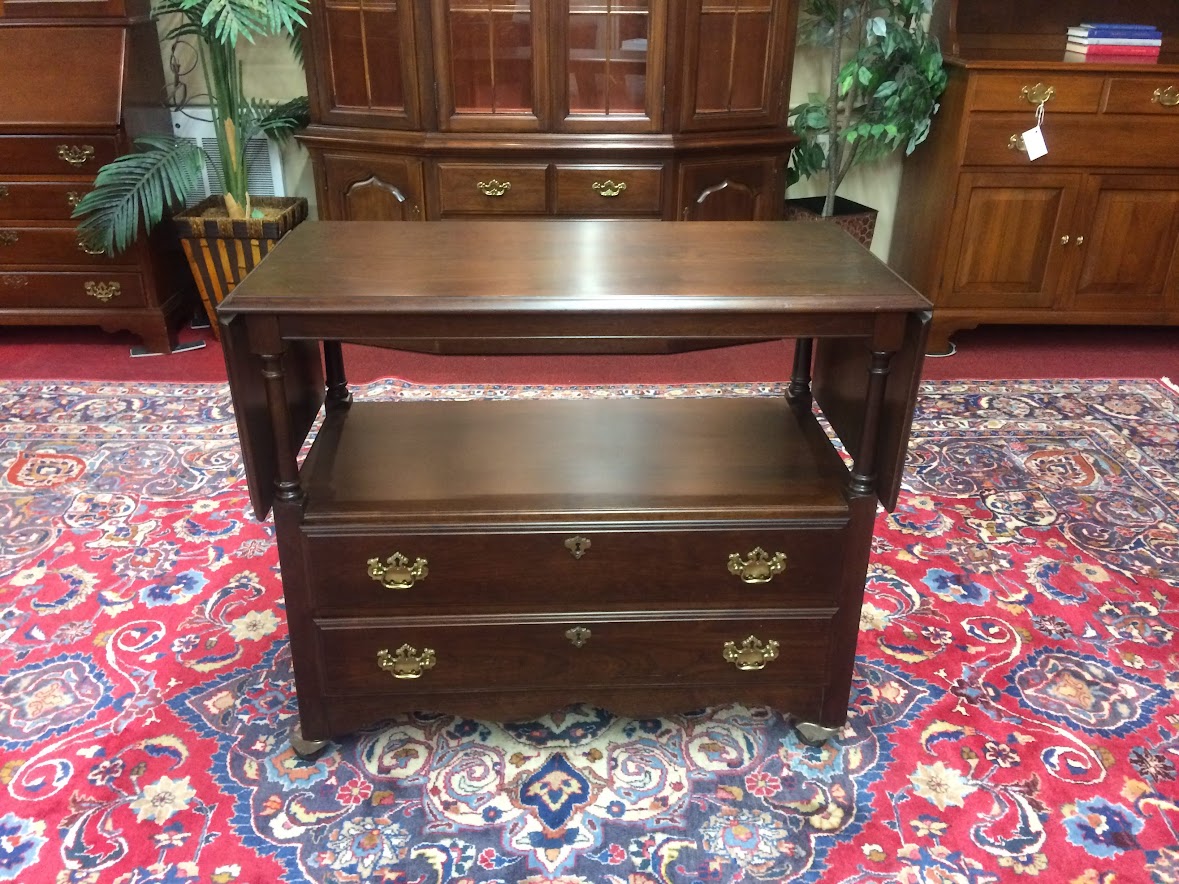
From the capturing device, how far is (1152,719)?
167cm

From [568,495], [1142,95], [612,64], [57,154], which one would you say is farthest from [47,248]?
[1142,95]

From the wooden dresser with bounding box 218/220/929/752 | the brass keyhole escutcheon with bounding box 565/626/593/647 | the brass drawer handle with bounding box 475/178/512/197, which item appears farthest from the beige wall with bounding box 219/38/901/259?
the brass keyhole escutcheon with bounding box 565/626/593/647

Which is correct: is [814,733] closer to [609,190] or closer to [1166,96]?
[609,190]

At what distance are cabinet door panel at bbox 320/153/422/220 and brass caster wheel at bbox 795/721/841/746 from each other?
222 centimetres

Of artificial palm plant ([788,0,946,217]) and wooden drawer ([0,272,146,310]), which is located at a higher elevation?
artificial palm plant ([788,0,946,217])

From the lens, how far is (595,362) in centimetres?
323

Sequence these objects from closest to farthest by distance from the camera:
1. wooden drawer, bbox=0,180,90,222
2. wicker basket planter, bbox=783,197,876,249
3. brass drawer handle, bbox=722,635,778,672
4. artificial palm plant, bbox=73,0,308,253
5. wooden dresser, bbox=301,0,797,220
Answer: brass drawer handle, bbox=722,635,778,672
artificial palm plant, bbox=73,0,308,253
wooden dresser, bbox=301,0,797,220
wooden drawer, bbox=0,180,90,222
wicker basket planter, bbox=783,197,876,249

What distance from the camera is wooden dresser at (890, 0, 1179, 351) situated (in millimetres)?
2982

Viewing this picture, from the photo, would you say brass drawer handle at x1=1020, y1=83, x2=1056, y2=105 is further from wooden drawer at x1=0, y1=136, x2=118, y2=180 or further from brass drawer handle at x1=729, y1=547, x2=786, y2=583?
wooden drawer at x1=0, y1=136, x2=118, y2=180

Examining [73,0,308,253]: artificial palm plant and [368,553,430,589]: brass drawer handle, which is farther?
[73,0,308,253]: artificial palm plant

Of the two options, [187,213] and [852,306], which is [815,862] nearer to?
[852,306]

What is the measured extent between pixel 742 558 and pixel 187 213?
2.60m

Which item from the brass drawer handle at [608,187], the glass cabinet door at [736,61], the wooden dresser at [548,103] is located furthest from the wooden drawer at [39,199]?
the glass cabinet door at [736,61]

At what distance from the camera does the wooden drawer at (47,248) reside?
3.10 metres
